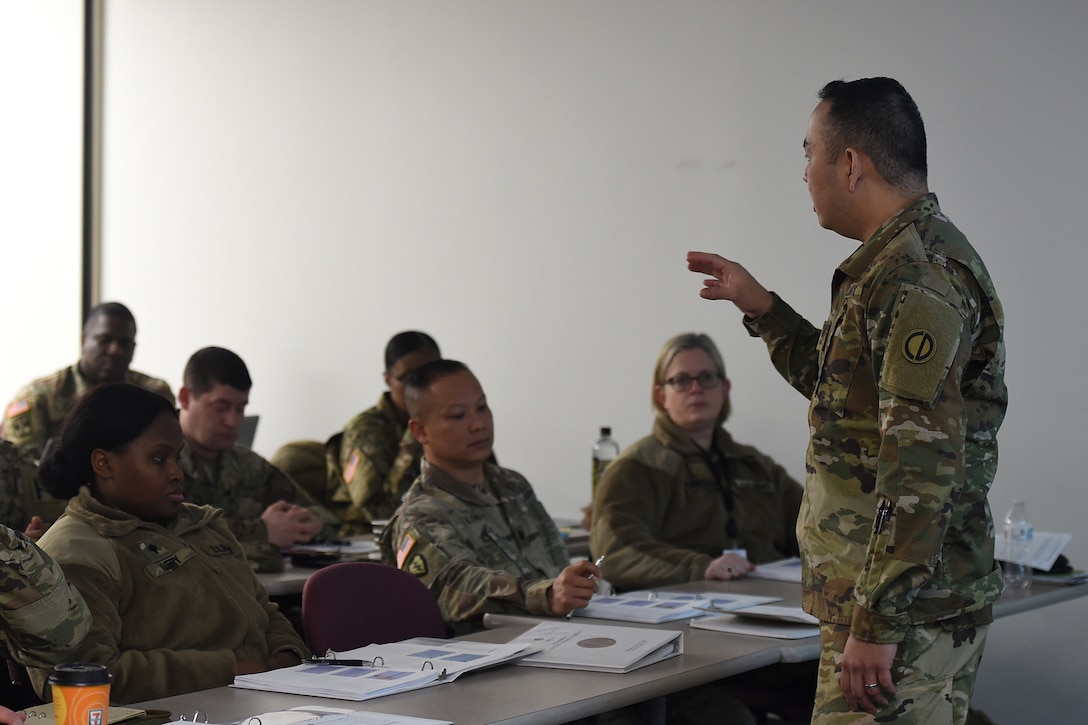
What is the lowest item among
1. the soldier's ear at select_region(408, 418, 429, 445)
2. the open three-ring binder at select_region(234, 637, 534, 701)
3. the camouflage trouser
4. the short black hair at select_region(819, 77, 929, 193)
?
the open three-ring binder at select_region(234, 637, 534, 701)

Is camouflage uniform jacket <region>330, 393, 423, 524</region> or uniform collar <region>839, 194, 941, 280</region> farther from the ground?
uniform collar <region>839, 194, 941, 280</region>

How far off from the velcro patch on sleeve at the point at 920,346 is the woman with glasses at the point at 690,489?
205 cm

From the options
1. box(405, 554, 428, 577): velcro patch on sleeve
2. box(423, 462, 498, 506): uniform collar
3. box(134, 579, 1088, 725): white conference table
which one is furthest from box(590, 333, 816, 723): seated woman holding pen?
box(134, 579, 1088, 725): white conference table

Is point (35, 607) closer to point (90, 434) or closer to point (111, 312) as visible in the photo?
point (90, 434)

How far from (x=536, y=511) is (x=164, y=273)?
4301 mm

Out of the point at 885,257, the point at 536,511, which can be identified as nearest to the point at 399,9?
the point at 536,511

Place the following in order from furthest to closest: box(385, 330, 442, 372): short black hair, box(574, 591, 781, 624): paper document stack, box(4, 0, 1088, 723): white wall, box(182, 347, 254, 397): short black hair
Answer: box(385, 330, 442, 372): short black hair
box(4, 0, 1088, 723): white wall
box(182, 347, 254, 397): short black hair
box(574, 591, 781, 624): paper document stack

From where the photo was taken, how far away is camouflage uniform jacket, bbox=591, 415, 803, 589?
12.4ft

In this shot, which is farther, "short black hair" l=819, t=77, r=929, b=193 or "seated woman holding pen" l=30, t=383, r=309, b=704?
"seated woman holding pen" l=30, t=383, r=309, b=704

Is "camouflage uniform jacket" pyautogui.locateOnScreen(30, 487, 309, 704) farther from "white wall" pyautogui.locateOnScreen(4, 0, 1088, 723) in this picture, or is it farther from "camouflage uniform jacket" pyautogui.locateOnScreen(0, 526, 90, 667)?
"white wall" pyautogui.locateOnScreen(4, 0, 1088, 723)

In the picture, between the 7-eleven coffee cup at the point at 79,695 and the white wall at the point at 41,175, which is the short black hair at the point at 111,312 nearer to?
the white wall at the point at 41,175

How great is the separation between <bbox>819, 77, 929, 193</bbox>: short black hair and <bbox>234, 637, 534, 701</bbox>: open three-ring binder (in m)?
1.05

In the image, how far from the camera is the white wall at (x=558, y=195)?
4.18 m

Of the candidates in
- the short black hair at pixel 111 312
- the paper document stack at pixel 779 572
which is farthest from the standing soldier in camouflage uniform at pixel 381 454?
the paper document stack at pixel 779 572
